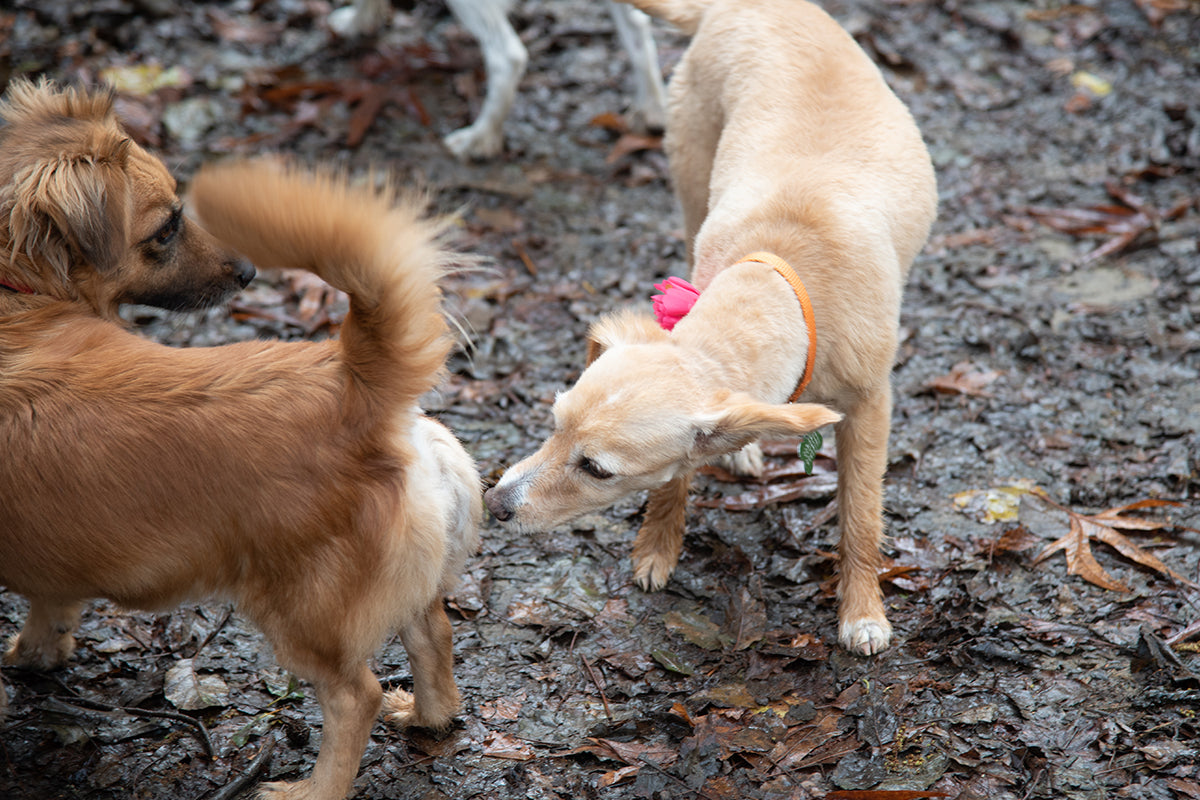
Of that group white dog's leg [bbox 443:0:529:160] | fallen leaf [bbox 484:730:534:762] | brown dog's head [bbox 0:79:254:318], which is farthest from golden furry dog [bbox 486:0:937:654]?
white dog's leg [bbox 443:0:529:160]

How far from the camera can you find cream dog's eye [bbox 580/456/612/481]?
3.06 meters

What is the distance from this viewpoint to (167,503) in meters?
2.47

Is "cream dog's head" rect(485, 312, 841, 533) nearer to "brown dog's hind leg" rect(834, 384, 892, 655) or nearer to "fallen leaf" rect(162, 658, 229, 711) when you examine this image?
"brown dog's hind leg" rect(834, 384, 892, 655)

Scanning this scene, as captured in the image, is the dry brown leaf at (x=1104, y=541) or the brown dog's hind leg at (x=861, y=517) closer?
the brown dog's hind leg at (x=861, y=517)

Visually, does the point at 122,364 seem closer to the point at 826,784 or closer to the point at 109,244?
A: the point at 109,244

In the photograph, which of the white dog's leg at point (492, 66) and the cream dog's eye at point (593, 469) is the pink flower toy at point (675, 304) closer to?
the cream dog's eye at point (593, 469)

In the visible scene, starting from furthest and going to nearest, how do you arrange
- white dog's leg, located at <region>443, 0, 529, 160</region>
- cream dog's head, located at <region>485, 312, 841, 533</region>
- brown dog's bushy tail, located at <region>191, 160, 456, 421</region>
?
white dog's leg, located at <region>443, 0, 529, 160</region> < cream dog's head, located at <region>485, 312, 841, 533</region> < brown dog's bushy tail, located at <region>191, 160, 456, 421</region>

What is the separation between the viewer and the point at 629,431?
298 centimetres

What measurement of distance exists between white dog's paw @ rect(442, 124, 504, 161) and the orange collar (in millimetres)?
3441

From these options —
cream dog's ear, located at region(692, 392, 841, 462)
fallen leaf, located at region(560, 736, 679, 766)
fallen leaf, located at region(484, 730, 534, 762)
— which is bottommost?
fallen leaf, located at region(484, 730, 534, 762)

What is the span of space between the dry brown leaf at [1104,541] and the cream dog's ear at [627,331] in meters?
1.84

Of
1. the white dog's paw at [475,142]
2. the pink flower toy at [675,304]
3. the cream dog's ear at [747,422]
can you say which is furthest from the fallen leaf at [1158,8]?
the cream dog's ear at [747,422]

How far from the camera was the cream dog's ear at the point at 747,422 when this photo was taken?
9.10 ft

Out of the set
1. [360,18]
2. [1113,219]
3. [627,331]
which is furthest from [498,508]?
[360,18]
